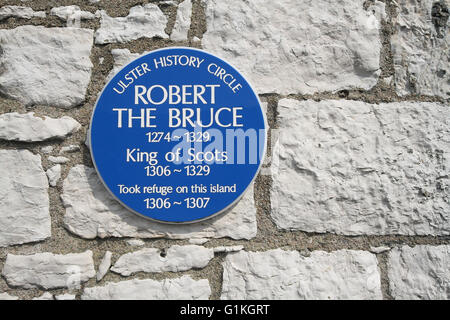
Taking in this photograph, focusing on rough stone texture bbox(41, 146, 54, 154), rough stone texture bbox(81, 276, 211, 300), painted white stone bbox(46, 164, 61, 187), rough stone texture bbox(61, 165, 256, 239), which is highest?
rough stone texture bbox(41, 146, 54, 154)

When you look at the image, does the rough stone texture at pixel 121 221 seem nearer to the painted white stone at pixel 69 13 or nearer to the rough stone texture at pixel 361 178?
the rough stone texture at pixel 361 178

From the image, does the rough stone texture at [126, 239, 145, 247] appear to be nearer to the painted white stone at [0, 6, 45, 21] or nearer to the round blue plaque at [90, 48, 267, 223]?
the round blue plaque at [90, 48, 267, 223]

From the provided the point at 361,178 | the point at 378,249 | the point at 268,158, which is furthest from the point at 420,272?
the point at 268,158

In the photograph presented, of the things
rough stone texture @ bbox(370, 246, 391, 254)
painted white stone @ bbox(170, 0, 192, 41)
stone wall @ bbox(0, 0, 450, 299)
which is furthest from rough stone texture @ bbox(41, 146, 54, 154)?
rough stone texture @ bbox(370, 246, 391, 254)

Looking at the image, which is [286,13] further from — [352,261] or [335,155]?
[352,261]

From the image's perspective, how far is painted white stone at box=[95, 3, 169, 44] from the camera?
166 centimetres

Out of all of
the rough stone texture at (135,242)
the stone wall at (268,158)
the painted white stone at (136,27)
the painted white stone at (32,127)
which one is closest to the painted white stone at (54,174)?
the stone wall at (268,158)

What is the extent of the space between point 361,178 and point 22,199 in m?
1.19

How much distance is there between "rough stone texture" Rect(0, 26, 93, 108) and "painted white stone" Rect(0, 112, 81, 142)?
6 cm

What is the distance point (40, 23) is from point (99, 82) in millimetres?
319

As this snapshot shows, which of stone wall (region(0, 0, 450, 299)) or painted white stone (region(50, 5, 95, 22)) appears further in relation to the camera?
painted white stone (region(50, 5, 95, 22))

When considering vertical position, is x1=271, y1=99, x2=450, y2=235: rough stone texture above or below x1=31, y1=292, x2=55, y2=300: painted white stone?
above

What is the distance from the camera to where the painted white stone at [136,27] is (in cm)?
166

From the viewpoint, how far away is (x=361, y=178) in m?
1.59
